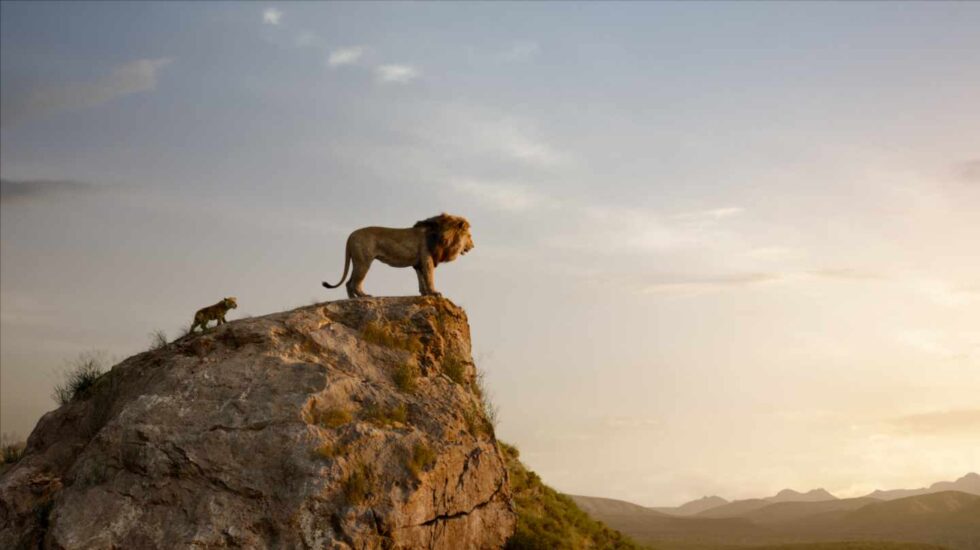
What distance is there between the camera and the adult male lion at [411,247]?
18781 mm

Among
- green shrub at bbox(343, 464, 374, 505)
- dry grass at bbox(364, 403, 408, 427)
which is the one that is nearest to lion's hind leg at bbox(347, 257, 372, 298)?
dry grass at bbox(364, 403, 408, 427)

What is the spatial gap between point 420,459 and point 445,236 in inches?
221

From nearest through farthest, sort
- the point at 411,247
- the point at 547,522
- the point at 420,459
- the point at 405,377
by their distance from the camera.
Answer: the point at 420,459 → the point at 405,377 → the point at 411,247 → the point at 547,522

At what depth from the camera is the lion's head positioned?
1927 centimetres

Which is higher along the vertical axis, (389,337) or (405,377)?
(389,337)

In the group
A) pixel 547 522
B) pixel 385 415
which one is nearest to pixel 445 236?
pixel 385 415

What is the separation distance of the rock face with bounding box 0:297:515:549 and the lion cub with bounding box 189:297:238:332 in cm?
86

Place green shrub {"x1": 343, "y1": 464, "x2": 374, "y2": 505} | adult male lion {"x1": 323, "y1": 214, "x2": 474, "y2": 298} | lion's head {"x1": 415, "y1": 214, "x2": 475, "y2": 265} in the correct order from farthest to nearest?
lion's head {"x1": 415, "y1": 214, "x2": 475, "y2": 265} → adult male lion {"x1": 323, "y1": 214, "x2": 474, "y2": 298} → green shrub {"x1": 343, "y1": 464, "x2": 374, "y2": 505}

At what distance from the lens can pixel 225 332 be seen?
16.7 meters

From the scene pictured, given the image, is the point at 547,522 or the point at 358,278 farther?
the point at 547,522

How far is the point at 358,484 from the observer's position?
14586 mm

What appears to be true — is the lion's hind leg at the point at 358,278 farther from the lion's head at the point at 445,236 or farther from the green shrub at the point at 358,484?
the green shrub at the point at 358,484

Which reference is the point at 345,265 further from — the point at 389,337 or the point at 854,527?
the point at 854,527

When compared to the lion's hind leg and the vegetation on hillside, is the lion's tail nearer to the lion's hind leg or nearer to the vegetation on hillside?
the lion's hind leg
